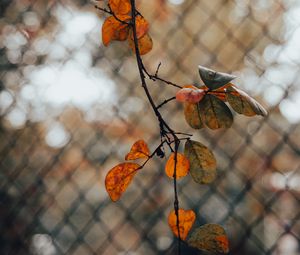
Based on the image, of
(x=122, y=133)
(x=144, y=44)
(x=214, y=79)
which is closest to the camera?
(x=214, y=79)

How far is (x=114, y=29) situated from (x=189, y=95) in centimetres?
12

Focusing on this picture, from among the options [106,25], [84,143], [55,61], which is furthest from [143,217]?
[106,25]

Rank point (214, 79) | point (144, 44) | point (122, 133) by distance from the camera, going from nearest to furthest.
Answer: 1. point (214, 79)
2. point (144, 44)
3. point (122, 133)

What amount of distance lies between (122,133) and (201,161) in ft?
5.22

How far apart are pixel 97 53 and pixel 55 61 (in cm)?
25

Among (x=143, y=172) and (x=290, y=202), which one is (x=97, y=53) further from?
(x=290, y=202)

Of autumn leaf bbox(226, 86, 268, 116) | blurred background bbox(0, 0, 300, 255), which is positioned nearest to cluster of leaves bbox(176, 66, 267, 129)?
autumn leaf bbox(226, 86, 268, 116)

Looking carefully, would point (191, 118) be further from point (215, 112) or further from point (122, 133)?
point (122, 133)

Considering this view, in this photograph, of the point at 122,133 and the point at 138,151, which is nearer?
the point at 138,151

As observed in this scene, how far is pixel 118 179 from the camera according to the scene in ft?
1.14

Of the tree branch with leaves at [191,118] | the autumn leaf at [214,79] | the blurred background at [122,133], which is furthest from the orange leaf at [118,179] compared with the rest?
the blurred background at [122,133]

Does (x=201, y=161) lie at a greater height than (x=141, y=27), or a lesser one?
lesser

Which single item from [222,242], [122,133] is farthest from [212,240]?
[122,133]

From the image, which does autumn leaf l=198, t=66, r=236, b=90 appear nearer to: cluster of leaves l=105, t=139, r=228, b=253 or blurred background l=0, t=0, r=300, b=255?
cluster of leaves l=105, t=139, r=228, b=253
